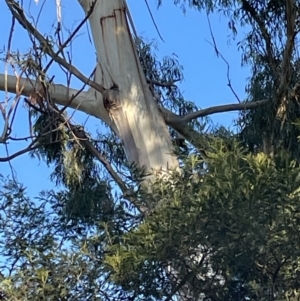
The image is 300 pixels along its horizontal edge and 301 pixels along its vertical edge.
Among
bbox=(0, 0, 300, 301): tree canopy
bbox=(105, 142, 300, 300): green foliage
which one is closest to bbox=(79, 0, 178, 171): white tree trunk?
bbox=(0, 0, 300, 301): tree canopy

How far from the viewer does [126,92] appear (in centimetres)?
491

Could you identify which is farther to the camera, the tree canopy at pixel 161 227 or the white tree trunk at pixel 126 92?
the white tree trunk at pixel 126 92

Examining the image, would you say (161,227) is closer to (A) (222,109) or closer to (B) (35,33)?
(B) (35,33)

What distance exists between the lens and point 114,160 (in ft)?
18.7

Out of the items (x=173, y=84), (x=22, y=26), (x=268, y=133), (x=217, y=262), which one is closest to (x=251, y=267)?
(x=217, y=262)

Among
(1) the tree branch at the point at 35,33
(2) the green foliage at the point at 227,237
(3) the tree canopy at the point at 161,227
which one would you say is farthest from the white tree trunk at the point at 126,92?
(2) the green foliage at the point at 227,237

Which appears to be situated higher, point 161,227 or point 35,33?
point 35,33

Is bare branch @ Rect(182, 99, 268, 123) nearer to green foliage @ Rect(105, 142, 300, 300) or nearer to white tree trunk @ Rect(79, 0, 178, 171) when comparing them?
white tree trunk @ Rect(79, 0, 178, 171)

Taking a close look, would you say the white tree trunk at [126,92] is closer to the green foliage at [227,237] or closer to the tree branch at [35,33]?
the tree branch at [35,33]

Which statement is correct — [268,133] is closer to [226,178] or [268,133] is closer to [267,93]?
[267,93]

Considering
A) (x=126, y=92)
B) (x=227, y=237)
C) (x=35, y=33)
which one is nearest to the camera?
(x=227, y=237)

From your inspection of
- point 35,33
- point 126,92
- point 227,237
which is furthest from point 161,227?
point 126,92

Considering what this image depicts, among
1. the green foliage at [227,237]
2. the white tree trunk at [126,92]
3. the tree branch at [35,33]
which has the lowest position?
the green foliage at [227,237]

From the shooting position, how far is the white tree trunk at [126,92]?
15.6 feet
